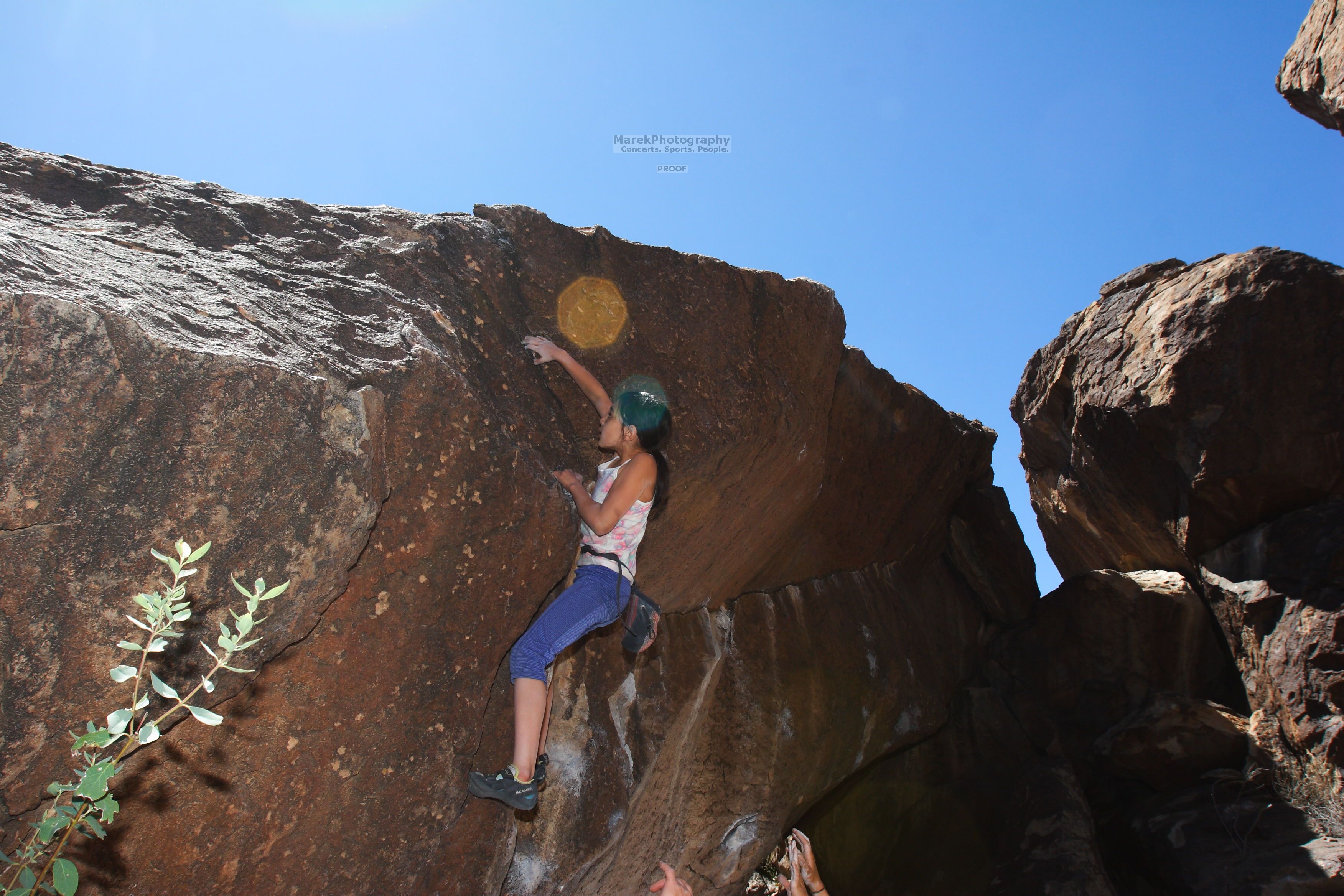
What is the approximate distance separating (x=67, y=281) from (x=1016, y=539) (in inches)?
387

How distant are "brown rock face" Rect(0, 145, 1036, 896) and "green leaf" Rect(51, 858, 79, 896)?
3.75ft

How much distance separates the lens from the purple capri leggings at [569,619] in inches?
127

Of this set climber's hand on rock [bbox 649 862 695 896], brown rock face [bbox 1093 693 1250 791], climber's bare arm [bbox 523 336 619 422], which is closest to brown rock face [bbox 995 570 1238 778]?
brown rock face [bbox 1093 693 1250 791]

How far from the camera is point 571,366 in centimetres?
379

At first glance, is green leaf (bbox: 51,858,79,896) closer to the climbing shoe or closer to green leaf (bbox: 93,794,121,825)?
green leaf (bbox: 93,794,121,825)

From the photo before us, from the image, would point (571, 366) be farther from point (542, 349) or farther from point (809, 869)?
point (809, 869)

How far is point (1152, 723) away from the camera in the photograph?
780 centimetres

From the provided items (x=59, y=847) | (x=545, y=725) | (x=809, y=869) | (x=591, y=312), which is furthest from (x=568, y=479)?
(x=809, y=869)

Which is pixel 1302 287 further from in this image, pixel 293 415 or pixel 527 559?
pixel 293 415

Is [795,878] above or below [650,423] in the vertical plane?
below

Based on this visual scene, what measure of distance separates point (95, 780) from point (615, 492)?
220 cm

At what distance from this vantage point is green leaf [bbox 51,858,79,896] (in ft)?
3.94

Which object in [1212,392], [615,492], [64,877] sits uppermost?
[1212,392]

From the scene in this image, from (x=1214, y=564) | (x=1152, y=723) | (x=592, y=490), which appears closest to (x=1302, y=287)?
(x=1214, y=564)
